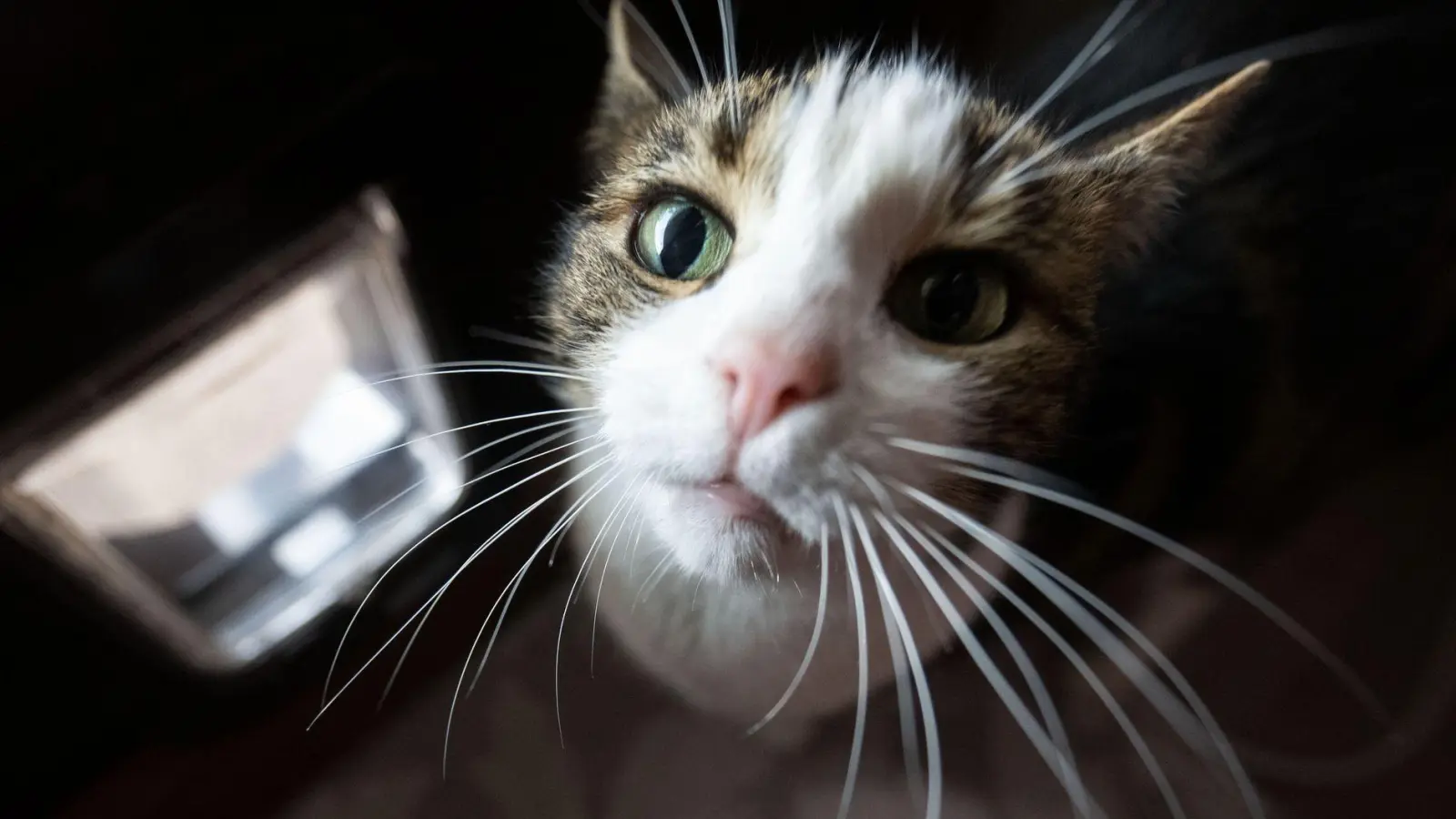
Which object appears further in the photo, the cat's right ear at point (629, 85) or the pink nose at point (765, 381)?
the cat's right ear at point (629, 85)

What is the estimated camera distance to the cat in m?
0.36

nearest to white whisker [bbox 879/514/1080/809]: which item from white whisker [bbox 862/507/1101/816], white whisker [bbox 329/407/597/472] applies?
white whisker [bbox 862/507/1101/816]

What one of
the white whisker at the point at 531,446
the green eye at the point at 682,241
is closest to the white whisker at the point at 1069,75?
the green eye at the point at 682,241

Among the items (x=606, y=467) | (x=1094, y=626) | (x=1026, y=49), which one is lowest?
(x=1094, y=626)

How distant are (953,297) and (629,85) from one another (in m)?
0.19

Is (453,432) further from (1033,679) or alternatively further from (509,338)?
(1033,679)

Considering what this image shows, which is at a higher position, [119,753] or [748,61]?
[748,61]

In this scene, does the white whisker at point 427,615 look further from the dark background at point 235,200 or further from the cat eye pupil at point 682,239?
the cat eye pupil at point 682,239

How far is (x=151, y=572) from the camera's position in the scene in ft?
1.45

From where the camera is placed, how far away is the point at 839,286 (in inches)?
14.0

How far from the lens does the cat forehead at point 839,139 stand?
0.37 meters

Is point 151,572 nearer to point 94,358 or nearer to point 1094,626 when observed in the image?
point 94,358

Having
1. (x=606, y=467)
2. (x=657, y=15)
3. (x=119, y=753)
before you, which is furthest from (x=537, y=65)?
(x=119, y=753)

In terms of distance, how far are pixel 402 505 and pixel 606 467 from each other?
0.11m
